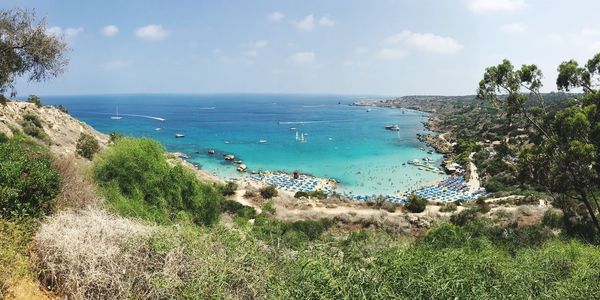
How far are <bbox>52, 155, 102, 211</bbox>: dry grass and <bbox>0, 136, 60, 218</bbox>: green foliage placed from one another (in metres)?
0.36

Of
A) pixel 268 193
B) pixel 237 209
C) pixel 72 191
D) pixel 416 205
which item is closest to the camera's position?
pixel 72 191

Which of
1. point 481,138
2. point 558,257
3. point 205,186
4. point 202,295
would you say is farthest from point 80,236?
point 481,138

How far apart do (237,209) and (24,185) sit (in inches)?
860

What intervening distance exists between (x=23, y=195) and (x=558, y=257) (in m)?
12.2

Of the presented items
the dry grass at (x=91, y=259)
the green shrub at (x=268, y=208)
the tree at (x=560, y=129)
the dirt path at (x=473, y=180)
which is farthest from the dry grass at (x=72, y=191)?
the dirt path at (x=473, y=180)

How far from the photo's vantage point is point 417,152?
7244cm

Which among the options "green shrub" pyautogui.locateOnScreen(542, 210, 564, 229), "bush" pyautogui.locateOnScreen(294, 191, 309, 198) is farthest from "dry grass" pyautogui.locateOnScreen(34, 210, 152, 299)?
"bush" pyautogui.locateOnScreen(294, 191, 309, 198)

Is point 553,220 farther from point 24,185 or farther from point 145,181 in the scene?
point 24,185

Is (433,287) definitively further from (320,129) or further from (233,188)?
(320,129)

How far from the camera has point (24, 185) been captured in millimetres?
8078

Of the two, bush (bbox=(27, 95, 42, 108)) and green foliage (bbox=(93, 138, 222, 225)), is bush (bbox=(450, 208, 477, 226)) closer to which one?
green foliage (bbox=(93, 138, 222, 225))

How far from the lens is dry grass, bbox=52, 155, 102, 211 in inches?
365

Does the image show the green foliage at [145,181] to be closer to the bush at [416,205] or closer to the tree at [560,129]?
the tree at [560,129]

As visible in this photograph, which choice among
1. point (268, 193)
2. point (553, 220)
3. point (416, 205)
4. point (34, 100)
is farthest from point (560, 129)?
point (34, 100)
